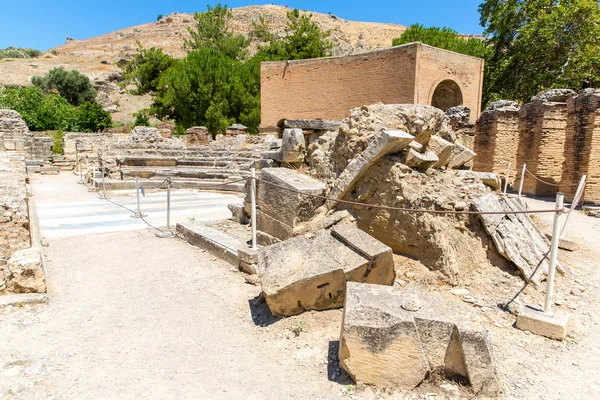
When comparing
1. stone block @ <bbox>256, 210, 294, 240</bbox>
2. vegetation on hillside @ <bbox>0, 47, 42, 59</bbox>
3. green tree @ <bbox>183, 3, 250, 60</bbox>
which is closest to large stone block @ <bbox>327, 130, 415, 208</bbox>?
stone block @ <bbox>256, 210, 294, 240</bbox>

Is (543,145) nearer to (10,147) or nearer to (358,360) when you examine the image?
(358,360)

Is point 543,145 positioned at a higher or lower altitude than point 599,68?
lower

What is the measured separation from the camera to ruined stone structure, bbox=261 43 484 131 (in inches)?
671

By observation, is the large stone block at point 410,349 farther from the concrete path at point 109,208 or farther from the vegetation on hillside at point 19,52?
the vegetation on hillside at point 19,52

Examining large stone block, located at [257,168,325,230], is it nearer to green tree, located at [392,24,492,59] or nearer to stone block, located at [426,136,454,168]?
stone block, located at [426,136,454,168]

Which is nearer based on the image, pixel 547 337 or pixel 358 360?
pixel 358 360

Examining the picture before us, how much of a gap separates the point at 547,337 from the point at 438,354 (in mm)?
1338

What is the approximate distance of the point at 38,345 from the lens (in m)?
3.20

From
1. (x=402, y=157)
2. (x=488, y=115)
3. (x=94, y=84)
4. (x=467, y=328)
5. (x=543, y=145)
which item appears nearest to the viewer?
(x=467, y=328)

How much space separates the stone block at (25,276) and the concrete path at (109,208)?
271cm

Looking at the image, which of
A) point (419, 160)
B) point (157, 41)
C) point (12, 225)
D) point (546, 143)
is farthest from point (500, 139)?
point (157, 41)

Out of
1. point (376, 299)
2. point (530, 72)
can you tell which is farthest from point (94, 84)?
point (376, 299)

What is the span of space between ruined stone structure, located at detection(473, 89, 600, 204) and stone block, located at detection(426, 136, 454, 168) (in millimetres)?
5040

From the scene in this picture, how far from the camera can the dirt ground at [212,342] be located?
270 centimetres
